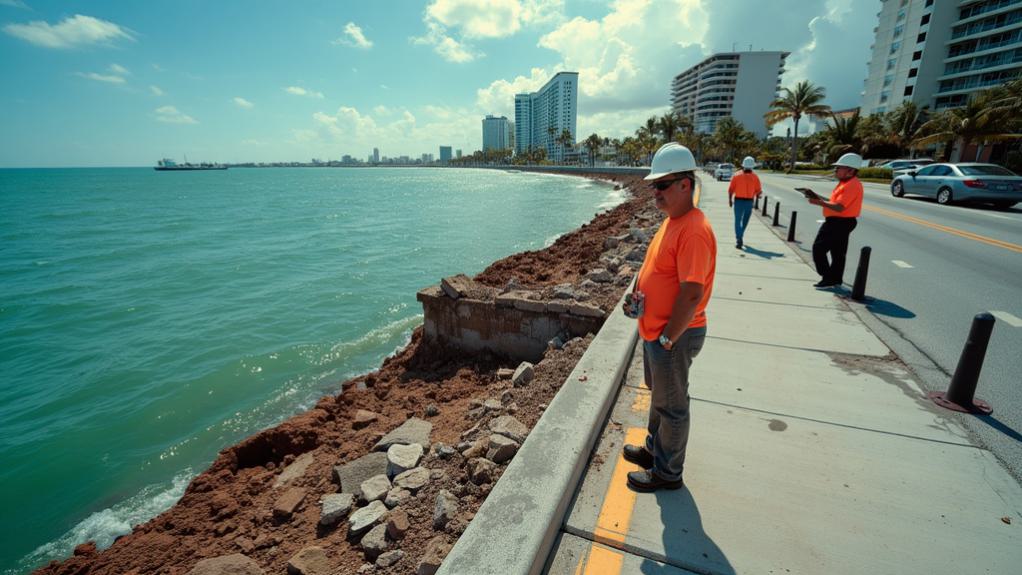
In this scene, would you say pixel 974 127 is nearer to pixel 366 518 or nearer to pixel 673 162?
pixel 673 162

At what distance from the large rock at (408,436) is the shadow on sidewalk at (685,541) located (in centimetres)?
264

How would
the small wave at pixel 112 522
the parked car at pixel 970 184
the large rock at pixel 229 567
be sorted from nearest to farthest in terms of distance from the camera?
the large rock at pixel 229 567 → the small wave at pixel 112 522 → the parked car at pixel 970 184

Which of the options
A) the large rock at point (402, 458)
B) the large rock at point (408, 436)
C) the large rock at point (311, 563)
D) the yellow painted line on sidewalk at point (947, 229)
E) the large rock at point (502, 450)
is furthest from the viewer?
the yellow painted line on sidewalk at point (947, 229)

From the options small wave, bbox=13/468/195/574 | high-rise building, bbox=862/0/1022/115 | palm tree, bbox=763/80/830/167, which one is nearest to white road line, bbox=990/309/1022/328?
small wave, bbox=13/468/195/574

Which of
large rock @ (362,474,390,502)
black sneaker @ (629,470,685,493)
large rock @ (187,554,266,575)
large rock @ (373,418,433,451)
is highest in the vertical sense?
black sneaker @ (629,470,685,493)

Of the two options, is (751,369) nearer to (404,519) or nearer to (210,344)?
(404,519)

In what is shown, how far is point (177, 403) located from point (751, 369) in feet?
30.6

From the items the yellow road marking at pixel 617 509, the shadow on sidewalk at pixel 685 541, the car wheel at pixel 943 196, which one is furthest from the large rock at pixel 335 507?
the car wheel at pixel 943 196

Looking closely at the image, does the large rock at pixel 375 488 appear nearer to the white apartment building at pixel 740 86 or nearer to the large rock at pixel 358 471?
the large rock at pixel 358 471

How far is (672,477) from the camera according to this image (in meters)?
2.75

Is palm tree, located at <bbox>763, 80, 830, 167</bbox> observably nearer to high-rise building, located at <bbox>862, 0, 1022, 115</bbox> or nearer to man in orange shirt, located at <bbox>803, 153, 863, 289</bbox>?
high-rise building, located at <bbox>862, 0, 1022, 115</bbox>

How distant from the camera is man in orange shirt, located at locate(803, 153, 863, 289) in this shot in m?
6.22

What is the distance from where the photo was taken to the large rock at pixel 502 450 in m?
3.35

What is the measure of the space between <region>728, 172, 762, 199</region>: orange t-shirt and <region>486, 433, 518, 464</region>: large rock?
850cm
